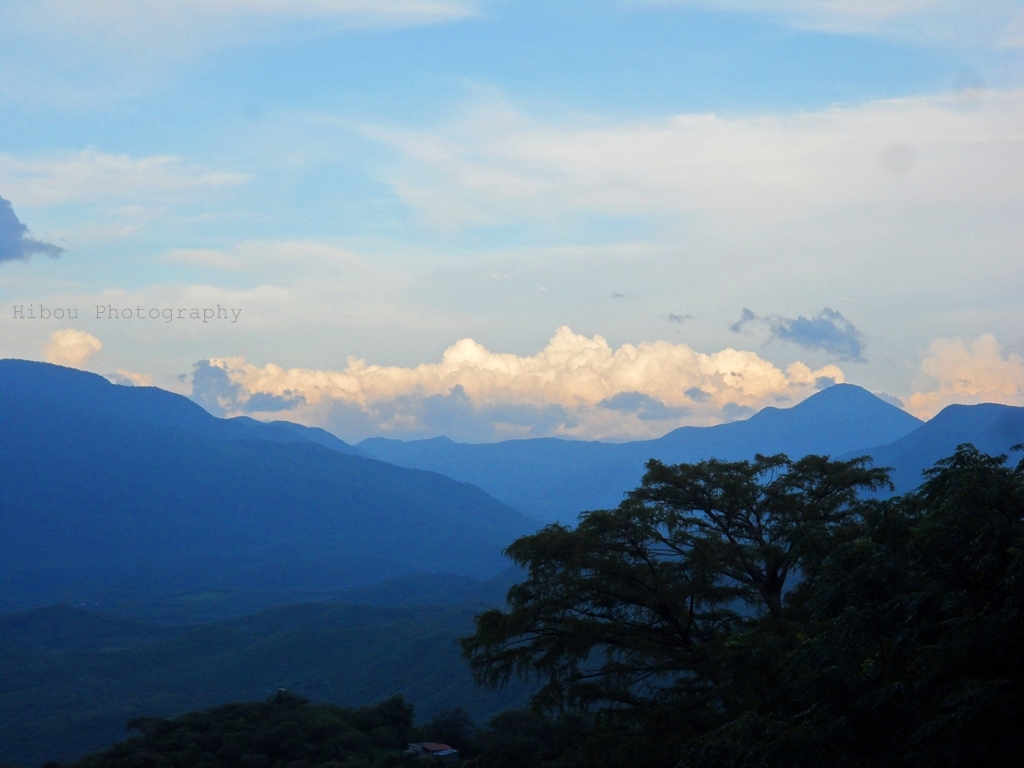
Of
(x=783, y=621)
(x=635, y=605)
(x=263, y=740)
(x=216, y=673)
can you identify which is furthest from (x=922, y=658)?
(x=216, y=673)

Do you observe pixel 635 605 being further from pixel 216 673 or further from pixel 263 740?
pixel 216 673

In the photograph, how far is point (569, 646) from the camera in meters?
23.8

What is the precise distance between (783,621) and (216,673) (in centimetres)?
15236

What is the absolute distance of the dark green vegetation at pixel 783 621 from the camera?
42.6ft

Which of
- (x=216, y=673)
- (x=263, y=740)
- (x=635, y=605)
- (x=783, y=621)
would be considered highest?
(x=783, y=621)

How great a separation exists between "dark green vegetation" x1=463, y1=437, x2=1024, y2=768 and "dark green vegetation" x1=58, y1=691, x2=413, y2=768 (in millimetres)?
12555

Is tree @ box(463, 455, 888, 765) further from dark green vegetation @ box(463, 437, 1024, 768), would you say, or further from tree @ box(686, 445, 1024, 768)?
tree @ box(686, 445, 1024, 768)

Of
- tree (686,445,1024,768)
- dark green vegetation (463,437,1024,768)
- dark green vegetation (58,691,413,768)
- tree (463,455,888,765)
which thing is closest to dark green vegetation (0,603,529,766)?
dark green vegetation (58,691,413,768)

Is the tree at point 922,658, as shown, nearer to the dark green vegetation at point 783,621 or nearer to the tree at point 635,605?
the dark green vegetation at point 783,621

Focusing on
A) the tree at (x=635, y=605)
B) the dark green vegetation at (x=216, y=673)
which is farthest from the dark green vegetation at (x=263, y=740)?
the dark green vegetation at (x=216, y=673)

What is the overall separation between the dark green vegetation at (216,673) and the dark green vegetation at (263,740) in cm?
5900

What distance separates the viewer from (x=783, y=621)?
21.3m

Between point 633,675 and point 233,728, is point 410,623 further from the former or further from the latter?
point 633,675

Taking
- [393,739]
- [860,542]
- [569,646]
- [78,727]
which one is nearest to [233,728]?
[393,739]
